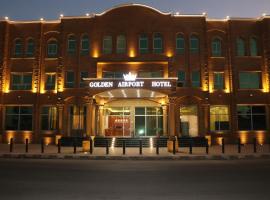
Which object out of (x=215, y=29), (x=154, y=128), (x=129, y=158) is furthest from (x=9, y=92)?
(x=215, y=29)

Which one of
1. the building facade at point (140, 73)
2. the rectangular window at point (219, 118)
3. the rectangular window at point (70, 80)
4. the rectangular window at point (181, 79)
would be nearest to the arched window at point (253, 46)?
the building facade at point (140, 73)

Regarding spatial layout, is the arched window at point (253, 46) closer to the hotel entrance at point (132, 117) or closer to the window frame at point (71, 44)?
the hotel entrance at point (132, 117)

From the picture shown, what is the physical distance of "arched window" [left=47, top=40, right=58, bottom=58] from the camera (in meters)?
31.8

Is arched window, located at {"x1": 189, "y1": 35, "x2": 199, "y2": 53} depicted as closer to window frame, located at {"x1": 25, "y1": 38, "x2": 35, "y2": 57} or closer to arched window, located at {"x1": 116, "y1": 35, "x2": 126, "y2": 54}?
arched window, located at {"x1": 116, "y1": 35, "x2": 126, "y2": 54}

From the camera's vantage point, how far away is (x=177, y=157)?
1756 cm

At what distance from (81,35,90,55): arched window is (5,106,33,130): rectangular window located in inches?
355

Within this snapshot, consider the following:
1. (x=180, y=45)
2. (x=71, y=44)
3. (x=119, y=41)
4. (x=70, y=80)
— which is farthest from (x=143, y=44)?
(x=70, y=80)

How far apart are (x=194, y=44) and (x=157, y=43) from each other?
4284mm

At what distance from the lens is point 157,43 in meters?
30.9

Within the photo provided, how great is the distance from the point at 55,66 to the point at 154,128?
44.6ft

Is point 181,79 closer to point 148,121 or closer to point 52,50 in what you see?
point 148,121

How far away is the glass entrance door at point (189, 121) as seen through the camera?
29780 millimetres

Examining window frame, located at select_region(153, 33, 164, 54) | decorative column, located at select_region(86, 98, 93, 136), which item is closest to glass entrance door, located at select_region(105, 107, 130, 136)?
decorative column, located at select_region(86, 98, 93, 136)

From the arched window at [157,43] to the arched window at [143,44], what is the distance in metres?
0.92
